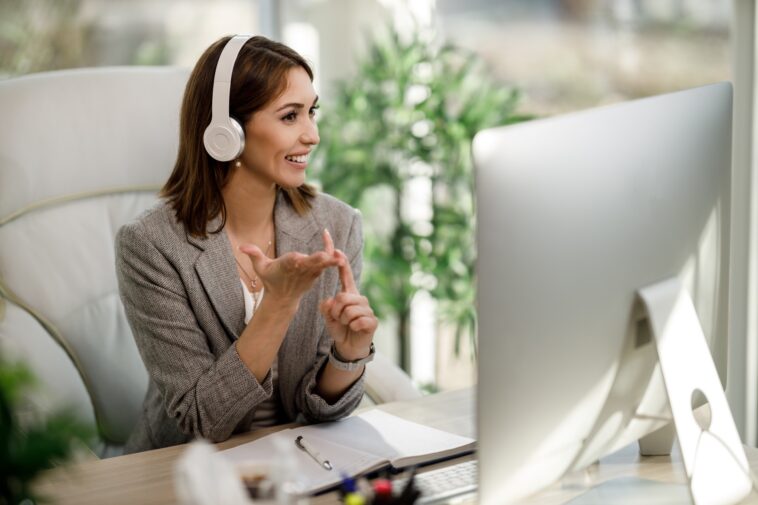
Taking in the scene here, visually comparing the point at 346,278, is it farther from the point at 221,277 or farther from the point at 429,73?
the point at 429,73

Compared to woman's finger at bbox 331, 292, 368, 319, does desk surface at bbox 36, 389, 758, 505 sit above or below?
below

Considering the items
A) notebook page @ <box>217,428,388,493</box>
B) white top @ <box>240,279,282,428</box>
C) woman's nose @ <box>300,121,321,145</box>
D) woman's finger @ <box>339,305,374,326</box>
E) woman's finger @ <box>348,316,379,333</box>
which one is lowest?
white top @ <box>240,279,282,428</box>

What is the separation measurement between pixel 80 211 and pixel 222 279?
427 millimetres

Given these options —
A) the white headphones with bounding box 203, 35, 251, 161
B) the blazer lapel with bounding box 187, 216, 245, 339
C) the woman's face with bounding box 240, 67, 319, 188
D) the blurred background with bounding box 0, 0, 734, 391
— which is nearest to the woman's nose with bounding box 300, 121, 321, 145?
the woman's face with bounding box 240, 67, 319, 188

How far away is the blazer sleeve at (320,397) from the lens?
1429 millimetres

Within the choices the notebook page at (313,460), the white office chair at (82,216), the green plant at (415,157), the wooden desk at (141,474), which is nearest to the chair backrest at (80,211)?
the white office chair at (82,216)

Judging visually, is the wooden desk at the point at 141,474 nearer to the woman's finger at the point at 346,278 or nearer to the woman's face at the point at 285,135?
the woman's finger at the point at 346,278

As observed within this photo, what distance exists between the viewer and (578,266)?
939 millimetres

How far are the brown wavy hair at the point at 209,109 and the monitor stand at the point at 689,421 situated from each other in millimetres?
747

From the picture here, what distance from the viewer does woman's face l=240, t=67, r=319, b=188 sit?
153cm

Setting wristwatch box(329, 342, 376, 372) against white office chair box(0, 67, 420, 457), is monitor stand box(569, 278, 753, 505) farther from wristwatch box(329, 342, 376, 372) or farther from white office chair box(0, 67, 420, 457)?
white office chair box(0, 67, 420, 457)

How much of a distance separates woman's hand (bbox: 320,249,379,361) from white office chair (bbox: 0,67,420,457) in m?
0.25

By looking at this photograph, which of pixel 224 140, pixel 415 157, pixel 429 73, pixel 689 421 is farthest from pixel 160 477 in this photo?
pixel 429 73

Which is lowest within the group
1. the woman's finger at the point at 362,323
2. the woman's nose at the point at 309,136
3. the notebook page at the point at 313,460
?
the notebook page at the point at 313,460
